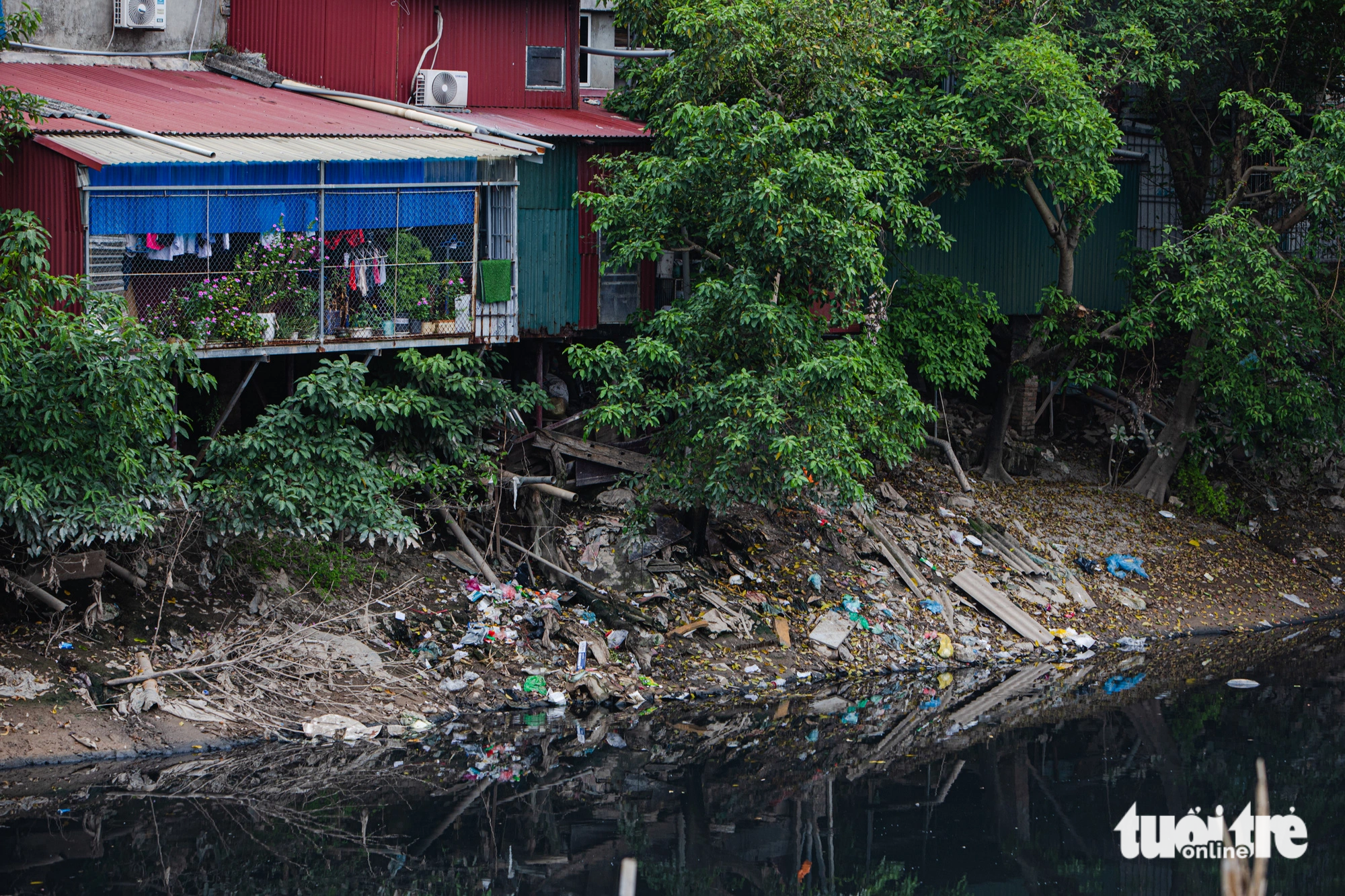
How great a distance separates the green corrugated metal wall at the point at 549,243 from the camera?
15383mm

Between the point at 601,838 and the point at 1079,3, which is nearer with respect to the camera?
the point at 601,838

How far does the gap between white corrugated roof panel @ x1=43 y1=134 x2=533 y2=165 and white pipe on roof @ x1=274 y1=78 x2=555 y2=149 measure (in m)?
0.25

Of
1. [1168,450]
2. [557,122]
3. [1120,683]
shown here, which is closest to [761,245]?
Result: [557,122]

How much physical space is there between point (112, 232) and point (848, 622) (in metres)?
8.91

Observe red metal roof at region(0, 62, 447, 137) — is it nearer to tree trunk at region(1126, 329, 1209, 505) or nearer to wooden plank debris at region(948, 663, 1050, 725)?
wooden plank debris at region(948, 663, 1050, 725)

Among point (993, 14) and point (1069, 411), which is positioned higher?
point (993, 14)

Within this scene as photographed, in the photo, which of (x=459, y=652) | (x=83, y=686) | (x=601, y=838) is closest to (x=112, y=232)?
(x=83, y=686)

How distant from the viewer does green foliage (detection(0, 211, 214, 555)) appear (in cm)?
1079

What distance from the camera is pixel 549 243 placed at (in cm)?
1559

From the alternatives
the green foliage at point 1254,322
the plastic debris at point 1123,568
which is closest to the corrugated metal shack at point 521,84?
the green foliage at point 1254,322

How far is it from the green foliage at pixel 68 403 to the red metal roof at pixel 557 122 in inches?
213

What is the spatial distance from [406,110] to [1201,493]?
495 inches

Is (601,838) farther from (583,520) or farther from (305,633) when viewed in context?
(583,520)

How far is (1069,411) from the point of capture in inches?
830
